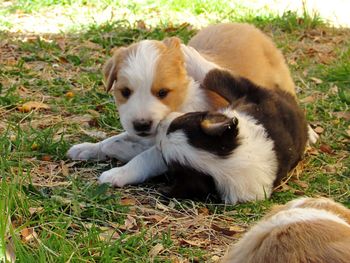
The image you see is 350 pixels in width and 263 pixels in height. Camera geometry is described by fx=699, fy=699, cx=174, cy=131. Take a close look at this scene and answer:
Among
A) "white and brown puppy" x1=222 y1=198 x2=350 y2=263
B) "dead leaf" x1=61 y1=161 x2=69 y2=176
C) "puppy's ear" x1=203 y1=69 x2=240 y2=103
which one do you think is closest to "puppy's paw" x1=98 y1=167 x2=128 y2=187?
"dead leaf" x1=61 y1=161 x2=69 y2=176

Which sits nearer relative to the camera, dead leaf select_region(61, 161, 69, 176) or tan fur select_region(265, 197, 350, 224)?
tan fur select_region(265, 197, 350, 224)

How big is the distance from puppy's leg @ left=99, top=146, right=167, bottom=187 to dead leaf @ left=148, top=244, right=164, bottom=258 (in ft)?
2.89

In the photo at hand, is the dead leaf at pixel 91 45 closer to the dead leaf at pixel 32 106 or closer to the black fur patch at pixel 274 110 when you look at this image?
the dead leaf at pixel 32 106

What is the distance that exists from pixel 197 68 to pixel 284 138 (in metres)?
0.98

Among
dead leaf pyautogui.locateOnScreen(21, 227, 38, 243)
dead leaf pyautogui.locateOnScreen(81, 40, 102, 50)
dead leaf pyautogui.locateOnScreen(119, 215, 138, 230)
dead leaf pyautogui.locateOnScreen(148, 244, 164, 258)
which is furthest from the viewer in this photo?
dead leaf pyautogui.locateOnScreen(81, 40, 102, 50)

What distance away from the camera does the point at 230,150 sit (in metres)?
4.54

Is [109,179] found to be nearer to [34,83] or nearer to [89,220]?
[89,220]

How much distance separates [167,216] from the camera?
14.5 feet

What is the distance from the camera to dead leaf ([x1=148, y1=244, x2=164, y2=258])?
3854 mm

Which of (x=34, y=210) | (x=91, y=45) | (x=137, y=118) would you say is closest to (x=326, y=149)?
(x=137, y=118)

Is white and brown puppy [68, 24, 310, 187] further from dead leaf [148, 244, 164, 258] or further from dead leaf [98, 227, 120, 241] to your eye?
dead leaf [148, 244, 164, 258]

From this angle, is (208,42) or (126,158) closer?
(126,158)

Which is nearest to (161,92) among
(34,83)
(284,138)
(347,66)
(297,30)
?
(284,138)

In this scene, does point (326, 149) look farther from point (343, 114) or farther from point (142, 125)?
point (142, 125)
